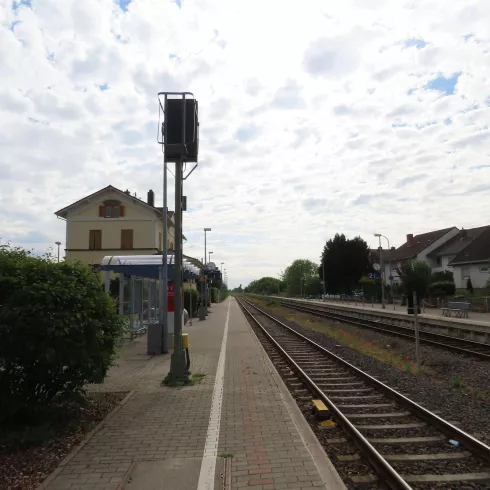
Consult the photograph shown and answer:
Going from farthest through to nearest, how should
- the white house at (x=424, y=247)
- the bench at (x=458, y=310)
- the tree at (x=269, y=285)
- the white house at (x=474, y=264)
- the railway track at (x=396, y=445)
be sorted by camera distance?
1. the tree at (x=269, y=285)
2. the white house at (x=424, y=247)
3. the white house at (x=474, y=264)
4. the bench at (x=458, y=310)
5. the railway track at (x=396, y=445)

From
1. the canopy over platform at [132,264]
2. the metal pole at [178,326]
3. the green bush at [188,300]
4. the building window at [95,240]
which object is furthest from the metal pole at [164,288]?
the building window at [95,240]

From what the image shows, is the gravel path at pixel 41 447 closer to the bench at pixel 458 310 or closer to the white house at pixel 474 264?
the bench at pixel 458 310

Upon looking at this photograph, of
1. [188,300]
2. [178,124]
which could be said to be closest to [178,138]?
[178,124]

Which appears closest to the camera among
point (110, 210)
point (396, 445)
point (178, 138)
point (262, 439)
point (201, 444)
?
point (201, 444)

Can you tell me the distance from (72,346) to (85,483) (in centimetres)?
164

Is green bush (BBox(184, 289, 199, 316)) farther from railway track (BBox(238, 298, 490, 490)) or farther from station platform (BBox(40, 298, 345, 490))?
railway track (BBox(238, 298, 490, 490))

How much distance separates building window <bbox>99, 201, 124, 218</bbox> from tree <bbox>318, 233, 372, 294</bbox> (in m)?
38.0

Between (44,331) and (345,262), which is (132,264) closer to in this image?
(44,331)

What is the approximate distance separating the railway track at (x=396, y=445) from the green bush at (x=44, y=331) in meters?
3.13

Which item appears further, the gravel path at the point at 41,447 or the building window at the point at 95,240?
the building window at the point at 95,240

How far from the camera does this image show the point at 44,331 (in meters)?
5.18

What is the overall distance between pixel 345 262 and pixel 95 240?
40.9 meters

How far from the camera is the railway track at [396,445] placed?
461 cm

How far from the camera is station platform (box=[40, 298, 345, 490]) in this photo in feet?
14.3
